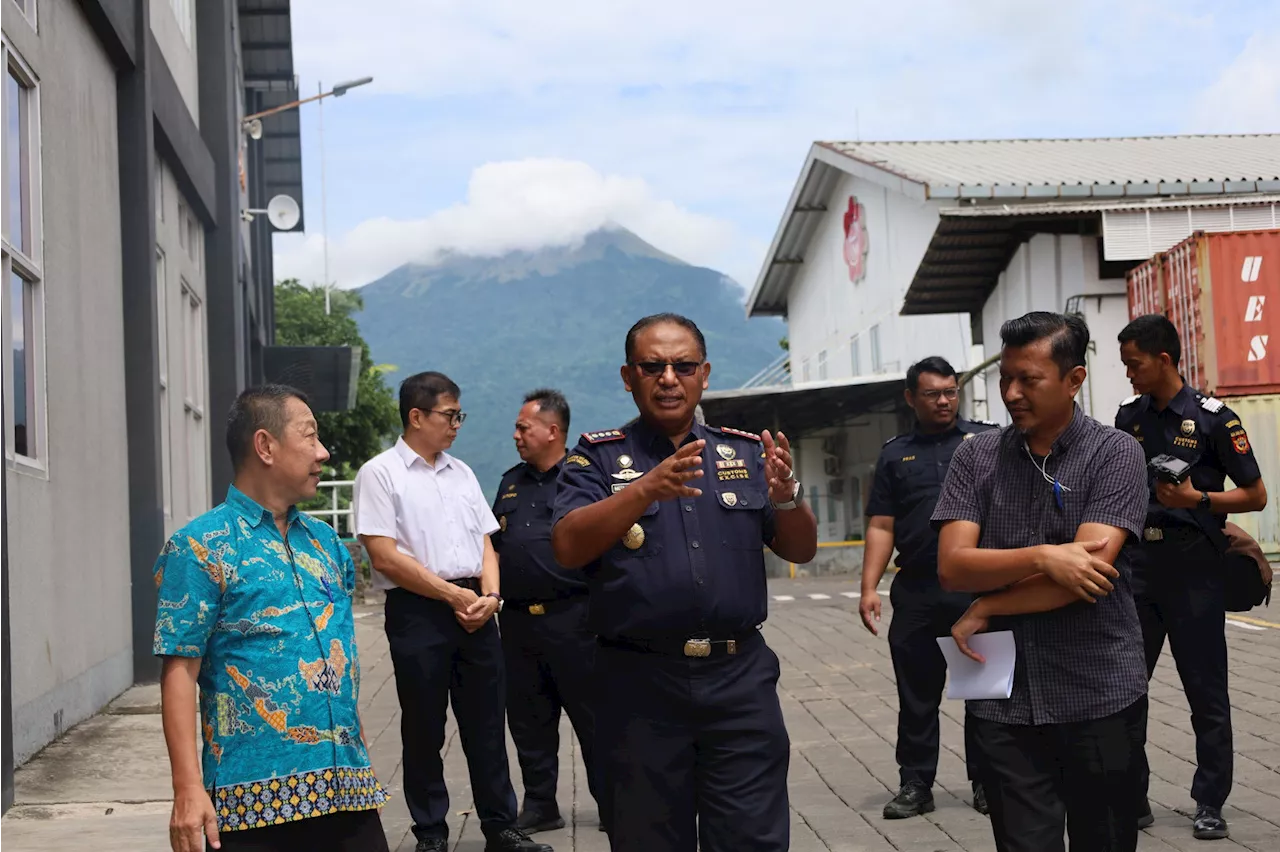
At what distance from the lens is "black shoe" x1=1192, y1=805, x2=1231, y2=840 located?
6.48m

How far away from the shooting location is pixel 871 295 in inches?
1522

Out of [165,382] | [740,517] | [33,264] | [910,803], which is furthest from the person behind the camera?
[165,382]

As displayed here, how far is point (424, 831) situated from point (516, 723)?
3.19 feet

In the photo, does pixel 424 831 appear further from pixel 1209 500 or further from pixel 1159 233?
pixel 1159 233

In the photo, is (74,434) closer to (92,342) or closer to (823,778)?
(92,342)

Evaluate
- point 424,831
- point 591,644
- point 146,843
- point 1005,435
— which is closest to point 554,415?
point 591,644

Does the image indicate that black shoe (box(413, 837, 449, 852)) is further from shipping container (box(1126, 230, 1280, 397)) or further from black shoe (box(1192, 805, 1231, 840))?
shipping container (box(1126, 230, 1280, 397))

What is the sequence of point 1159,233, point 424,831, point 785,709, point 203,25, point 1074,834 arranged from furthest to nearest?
point 1159,233 < point 203,25 < point 785,709 < point 424,831 < point 1074,834

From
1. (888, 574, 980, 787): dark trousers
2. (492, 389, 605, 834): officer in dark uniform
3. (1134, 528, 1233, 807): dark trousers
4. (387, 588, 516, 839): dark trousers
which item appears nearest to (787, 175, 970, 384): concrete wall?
(888, 574, 980, 787): dark trousers

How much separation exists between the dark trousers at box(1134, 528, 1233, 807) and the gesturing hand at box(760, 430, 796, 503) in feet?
9.37

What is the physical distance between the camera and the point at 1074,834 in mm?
4562

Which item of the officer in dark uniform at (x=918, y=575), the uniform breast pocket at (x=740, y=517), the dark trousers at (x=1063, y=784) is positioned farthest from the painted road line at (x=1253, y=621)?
the uniform breast pocket at (x=740, y=517)

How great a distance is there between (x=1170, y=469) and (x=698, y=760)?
2.71m

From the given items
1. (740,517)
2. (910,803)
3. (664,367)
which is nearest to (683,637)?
(740,517)
